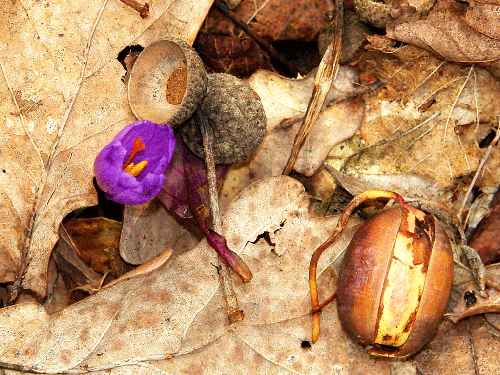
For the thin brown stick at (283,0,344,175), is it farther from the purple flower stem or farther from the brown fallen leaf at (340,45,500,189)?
the purple flower stem

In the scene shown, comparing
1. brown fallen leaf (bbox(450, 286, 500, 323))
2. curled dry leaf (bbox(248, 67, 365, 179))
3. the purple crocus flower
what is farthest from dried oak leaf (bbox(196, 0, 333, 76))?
brown fallen leaf (bbox(450, 286, 500, 323))

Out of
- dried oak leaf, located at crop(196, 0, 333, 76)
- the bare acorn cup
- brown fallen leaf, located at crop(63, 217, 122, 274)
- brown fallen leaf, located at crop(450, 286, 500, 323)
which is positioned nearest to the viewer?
the bare acorn cup

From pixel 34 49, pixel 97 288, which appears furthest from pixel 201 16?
pixel 97 288

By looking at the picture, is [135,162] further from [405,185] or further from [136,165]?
[405,185]

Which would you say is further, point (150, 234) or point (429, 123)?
point (429, 123)

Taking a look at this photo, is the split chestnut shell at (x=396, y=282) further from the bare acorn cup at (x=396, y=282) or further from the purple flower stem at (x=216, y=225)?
the purple flower stem at (x=216, y=225)

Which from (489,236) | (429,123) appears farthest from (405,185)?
(489,236)

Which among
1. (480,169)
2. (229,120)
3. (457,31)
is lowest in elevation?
(480,169)
